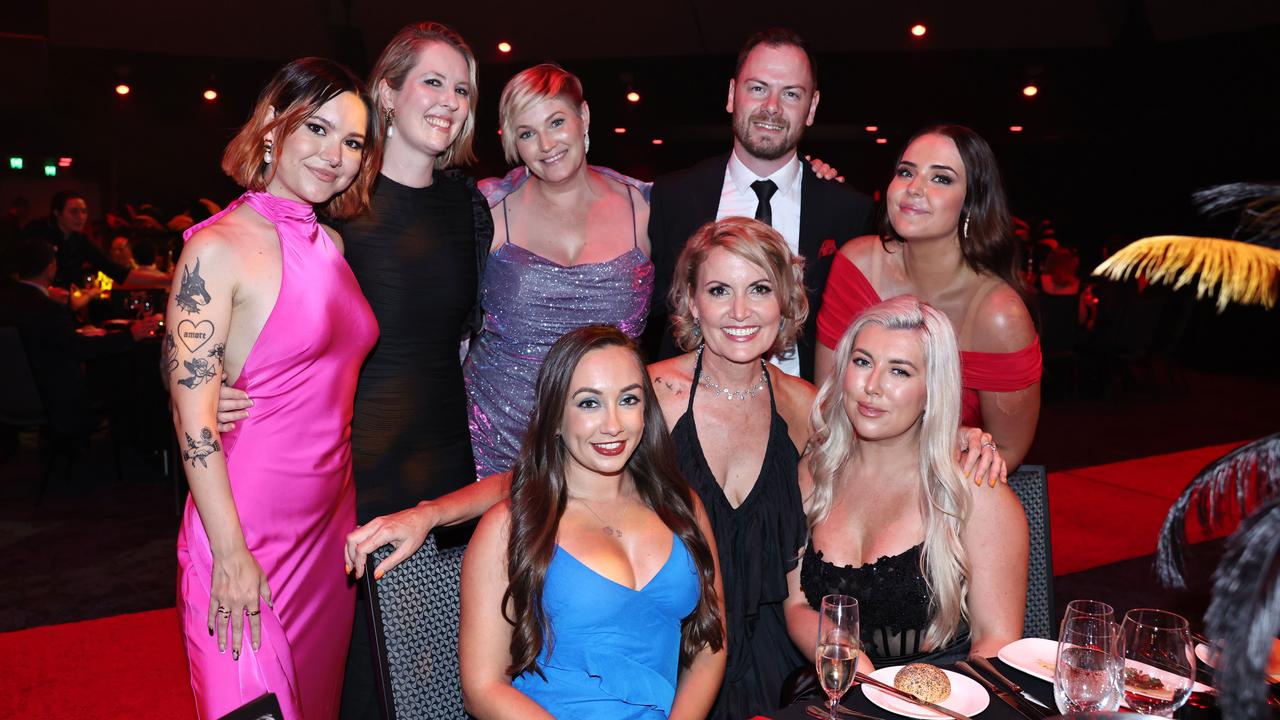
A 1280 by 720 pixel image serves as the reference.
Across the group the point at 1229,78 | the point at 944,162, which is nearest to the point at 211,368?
the point at 944,162

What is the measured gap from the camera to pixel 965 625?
244 cm

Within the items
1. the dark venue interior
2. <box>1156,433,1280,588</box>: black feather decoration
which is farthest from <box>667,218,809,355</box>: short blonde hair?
the dark venue interior

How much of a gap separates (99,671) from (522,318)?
2193mm

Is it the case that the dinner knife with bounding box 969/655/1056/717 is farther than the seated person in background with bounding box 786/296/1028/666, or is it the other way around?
the seated person in background with bounding box 786/296/1028/666

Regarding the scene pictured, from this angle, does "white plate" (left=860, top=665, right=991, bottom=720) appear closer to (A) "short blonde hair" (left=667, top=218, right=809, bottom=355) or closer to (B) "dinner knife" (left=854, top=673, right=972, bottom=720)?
(B) "dinner knife" (left=854, top=673, right=972, bottom=720)

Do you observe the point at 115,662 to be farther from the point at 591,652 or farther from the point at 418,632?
the point at 591,652

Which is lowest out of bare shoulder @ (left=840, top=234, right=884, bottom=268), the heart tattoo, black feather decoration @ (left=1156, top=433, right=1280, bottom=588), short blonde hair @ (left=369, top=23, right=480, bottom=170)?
black feather decoration @ (left=1156, top=433, right=1280, bottom=588)

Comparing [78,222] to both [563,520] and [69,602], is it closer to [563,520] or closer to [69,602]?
[69,602]

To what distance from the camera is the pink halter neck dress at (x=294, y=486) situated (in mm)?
2189

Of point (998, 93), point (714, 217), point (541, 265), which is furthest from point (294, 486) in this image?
point (998, 93)

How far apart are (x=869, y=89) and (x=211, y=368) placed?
31.6 feet

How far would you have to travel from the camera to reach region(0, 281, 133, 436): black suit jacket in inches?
234

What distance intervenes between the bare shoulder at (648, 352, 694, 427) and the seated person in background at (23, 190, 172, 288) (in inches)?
→ 261

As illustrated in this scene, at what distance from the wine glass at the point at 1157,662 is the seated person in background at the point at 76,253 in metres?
7.95
